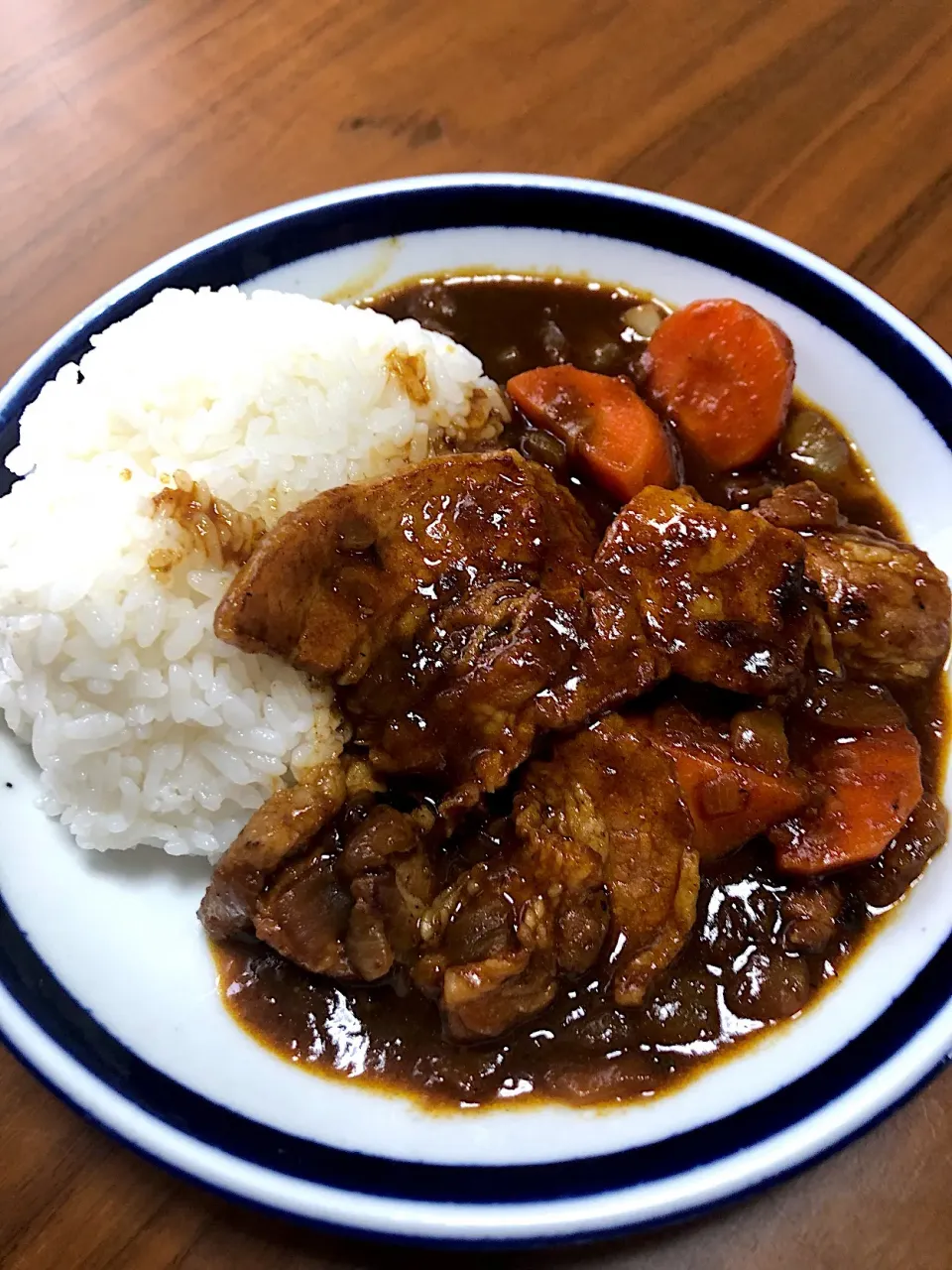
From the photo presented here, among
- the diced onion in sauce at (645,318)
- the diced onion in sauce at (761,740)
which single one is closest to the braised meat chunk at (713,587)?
the diced onion in sauce at (761,740)

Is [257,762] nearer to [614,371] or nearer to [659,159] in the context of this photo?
[614,371]

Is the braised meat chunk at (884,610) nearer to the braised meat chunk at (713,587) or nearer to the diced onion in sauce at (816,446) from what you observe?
the braised meat chunk at (713,587)

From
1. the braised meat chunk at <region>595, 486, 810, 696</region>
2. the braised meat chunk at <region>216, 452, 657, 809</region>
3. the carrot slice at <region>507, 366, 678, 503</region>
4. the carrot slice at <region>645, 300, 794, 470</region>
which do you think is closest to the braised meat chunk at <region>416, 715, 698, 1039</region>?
the braised meat chunk at <region>216, 452, 657, 809</region>

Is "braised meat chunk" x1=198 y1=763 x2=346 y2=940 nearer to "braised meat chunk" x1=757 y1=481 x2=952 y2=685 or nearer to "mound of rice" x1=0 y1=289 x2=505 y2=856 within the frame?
"mound of rice" x1=0 y1=289 x2=505 y2=856

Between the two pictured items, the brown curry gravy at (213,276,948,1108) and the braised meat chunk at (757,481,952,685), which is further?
the braised meat chunk at (757,481,952,685)

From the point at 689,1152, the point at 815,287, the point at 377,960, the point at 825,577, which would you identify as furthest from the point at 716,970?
the point at 815,287
